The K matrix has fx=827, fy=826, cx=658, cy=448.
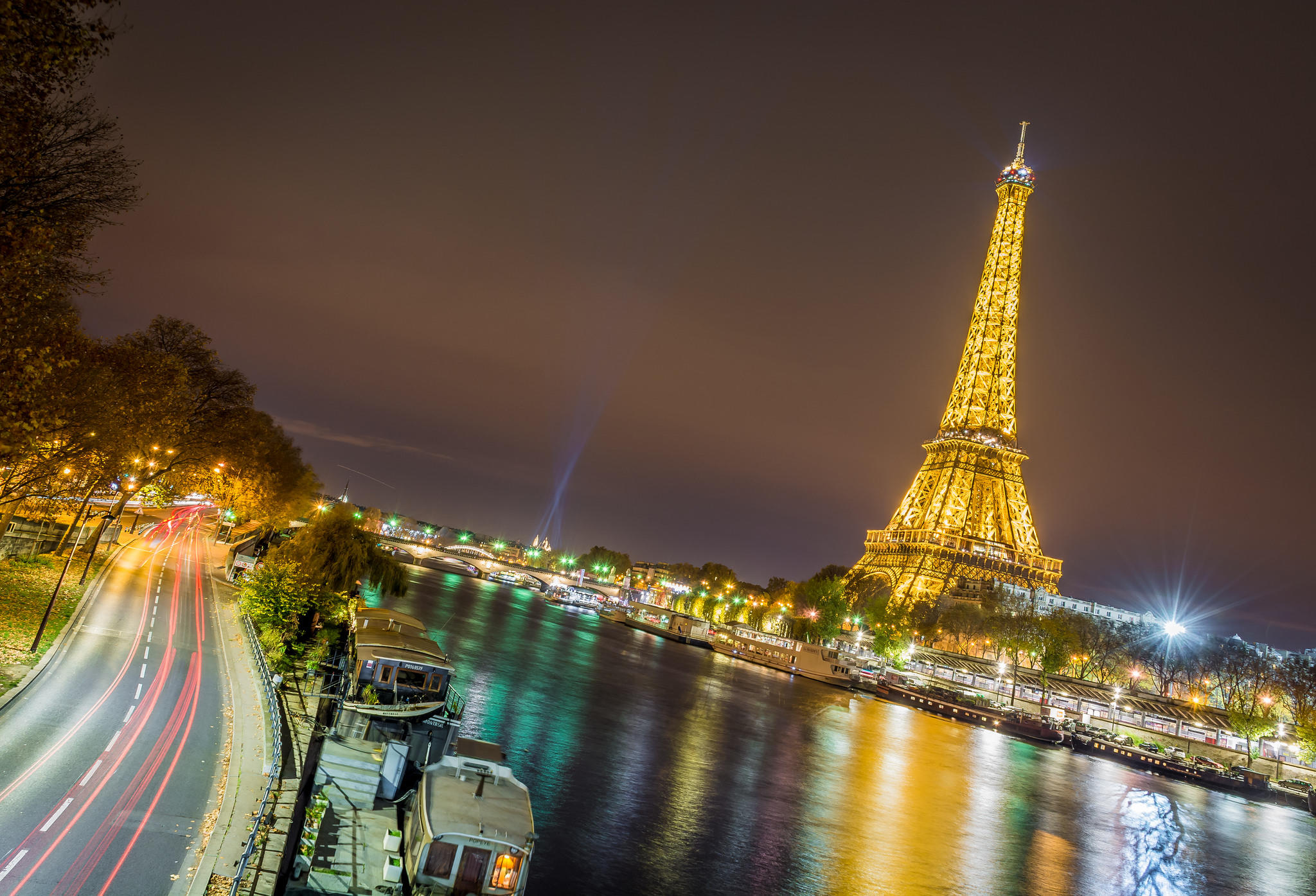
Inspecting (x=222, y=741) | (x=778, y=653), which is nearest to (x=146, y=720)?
(x=222, y=741)

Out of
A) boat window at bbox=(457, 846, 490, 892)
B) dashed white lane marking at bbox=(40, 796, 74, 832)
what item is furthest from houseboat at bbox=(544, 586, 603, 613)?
dashed white lane marking at bbox=(40, 796, 74, 832)

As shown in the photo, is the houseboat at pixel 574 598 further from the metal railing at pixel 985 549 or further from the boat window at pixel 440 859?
the boat window at pixel 440 859

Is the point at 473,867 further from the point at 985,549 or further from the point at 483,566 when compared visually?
the point at 483,566

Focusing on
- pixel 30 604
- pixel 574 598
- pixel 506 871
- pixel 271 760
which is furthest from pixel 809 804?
pixel 574 598

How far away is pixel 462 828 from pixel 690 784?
19.0 m

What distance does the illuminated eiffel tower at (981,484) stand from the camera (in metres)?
109

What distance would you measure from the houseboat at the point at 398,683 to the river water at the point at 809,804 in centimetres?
472

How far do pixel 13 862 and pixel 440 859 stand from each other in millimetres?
8232

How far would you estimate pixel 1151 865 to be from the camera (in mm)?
37625

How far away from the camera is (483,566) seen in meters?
166

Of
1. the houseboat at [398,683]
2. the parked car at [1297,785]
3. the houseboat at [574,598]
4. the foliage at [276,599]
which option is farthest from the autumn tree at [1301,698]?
the houseboat at [574,598]

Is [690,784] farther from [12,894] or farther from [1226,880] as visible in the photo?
[12,894]

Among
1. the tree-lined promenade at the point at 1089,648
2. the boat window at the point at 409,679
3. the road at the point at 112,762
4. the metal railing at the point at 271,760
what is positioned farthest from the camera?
the tree-lined promenade at the point at 1089,648

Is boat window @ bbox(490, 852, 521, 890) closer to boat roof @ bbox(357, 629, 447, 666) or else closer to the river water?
the river water
